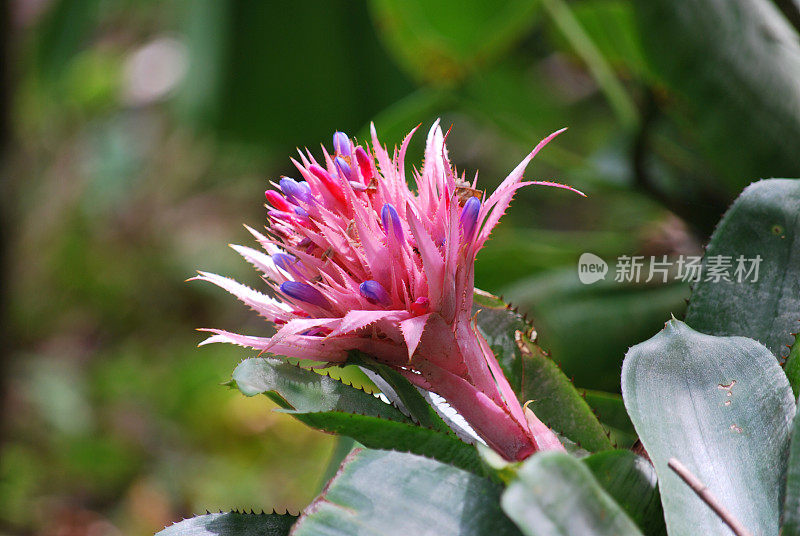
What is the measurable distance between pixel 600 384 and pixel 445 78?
2.29ft

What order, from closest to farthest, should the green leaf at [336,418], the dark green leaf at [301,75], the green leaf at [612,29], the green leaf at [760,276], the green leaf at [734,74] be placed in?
the green leaf at [336,418] < the green leaf at [760,276] < the green leaf at [734,74] < the green leaf at [612,29] < the dark green leaf at [301,75]

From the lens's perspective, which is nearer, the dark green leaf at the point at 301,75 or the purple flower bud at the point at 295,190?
the purple flower bud at the point at 295,190

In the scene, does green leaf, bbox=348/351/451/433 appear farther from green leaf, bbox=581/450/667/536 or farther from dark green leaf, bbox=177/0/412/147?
dark green leaf, bbox=177/0/412/147

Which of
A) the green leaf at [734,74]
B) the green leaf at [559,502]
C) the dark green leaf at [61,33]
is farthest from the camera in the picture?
the dark green leaf at [61,33]

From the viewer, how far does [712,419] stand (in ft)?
1.49

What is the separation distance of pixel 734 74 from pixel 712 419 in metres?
0.64

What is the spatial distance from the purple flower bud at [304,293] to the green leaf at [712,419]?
0.21 m

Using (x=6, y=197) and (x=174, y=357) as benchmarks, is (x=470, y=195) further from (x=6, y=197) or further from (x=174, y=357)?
(x=174, y=357)

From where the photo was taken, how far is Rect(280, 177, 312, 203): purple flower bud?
50 centimetres

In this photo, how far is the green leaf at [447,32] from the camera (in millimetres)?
1417

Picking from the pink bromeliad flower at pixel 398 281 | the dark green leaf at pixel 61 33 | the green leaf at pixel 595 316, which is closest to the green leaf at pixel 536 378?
the pink bromeliad flower at pixel 398 281

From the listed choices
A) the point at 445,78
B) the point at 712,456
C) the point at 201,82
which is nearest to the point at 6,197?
the point at 201,82

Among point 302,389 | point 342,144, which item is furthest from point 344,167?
point 302,389

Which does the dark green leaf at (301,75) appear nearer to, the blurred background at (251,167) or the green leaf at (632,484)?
the blurred background at (251,167)
